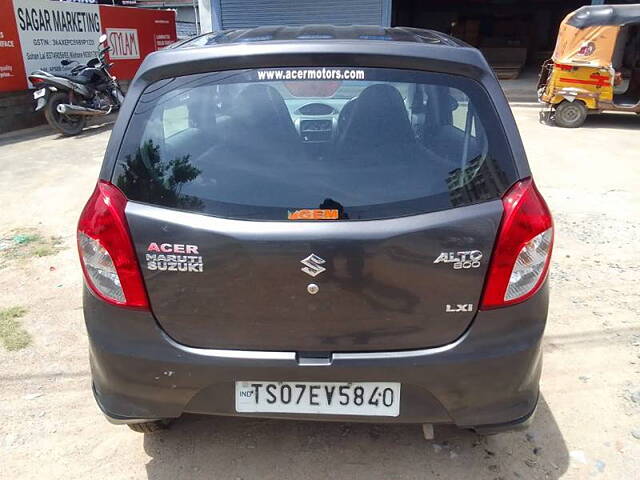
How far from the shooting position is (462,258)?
1786 mm

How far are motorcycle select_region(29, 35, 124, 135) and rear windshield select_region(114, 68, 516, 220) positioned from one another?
8342mm

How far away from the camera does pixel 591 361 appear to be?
301cm

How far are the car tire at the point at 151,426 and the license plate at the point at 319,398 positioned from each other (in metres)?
0.57

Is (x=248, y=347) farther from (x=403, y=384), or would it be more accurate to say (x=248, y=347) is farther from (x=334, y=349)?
(x=403, y=384)

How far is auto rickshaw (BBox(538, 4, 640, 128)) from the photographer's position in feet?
30.8

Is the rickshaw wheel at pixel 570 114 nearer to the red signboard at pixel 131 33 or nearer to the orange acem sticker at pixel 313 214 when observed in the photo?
the red signboard at pixel 131 33

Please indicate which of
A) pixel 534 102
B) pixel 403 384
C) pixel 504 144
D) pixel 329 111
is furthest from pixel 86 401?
pixel 534 102

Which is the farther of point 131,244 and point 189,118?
point 189,118

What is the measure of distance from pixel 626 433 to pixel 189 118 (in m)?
2.42

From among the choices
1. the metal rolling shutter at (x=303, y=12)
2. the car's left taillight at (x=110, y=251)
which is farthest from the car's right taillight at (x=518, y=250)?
the metal rolling shutter at (x=303, y=12)

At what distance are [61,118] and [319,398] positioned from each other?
9.23 m

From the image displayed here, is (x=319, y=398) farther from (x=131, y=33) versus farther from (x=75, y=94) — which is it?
(x=131, y=33)

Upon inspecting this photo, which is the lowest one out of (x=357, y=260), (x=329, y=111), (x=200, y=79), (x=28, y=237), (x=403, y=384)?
(x=28, y=237)

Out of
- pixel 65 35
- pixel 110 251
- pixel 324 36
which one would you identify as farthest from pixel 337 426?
pixel 65 35
